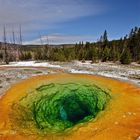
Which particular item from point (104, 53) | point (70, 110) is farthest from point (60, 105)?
point (104, 53)

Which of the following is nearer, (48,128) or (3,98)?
(48,128)

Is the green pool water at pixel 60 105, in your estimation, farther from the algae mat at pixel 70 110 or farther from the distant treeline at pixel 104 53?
the distant treeline at pixel 104 53

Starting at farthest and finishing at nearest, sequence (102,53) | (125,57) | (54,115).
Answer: (102,53), (125,57), (54,115)

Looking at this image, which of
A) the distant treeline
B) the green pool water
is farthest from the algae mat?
the distant treeline

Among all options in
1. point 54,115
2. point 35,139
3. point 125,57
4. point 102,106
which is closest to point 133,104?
point 102,106

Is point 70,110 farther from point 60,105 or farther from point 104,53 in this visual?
point 104,53

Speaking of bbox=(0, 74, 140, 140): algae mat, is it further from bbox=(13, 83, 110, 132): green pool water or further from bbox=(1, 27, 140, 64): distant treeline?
bbox=(1, 27, 140, 64): distant treeline

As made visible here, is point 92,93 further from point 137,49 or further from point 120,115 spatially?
point 137,49

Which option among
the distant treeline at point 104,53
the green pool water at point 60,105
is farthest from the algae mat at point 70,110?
the distant treeline at point 104,53
